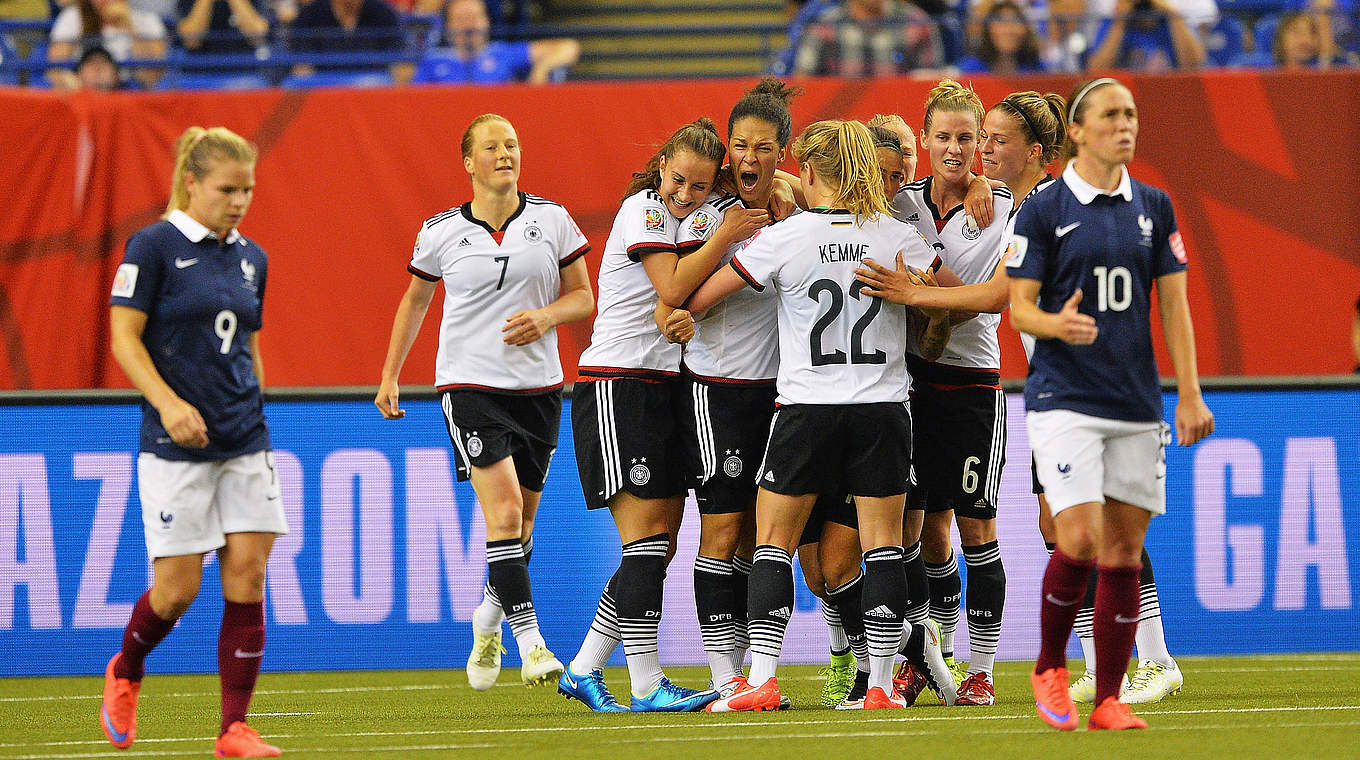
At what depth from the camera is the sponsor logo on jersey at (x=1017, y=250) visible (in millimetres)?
4836

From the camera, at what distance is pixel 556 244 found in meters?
6.63

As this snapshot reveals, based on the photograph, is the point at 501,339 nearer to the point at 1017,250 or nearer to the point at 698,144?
the point at 698,144

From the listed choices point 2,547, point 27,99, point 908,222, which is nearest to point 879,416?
point 908,222

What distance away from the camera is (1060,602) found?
15.8ft

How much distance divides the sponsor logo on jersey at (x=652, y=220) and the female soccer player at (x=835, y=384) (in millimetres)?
351

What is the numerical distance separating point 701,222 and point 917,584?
158 centimetres

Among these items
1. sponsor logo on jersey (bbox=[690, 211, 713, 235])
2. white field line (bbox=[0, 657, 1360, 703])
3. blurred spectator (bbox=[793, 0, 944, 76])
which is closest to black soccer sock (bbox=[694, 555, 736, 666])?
sponsor logo on jersey (bbox=[690, 211, 713, 235])

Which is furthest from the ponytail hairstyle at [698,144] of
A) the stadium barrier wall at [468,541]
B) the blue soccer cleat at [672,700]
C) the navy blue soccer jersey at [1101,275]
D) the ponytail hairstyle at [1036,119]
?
the stadium barrier wall at [468,541]

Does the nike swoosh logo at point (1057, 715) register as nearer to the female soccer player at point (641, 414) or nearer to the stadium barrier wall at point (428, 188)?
the female soccer player at point (641, 414)

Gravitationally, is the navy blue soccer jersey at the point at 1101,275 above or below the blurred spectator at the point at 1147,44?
below

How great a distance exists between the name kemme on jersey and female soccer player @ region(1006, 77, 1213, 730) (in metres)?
0.71

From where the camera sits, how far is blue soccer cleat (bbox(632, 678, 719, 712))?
585 cm

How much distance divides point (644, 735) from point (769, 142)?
2.16 meters

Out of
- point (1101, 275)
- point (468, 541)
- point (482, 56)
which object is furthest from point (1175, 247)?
point (482, 56)
